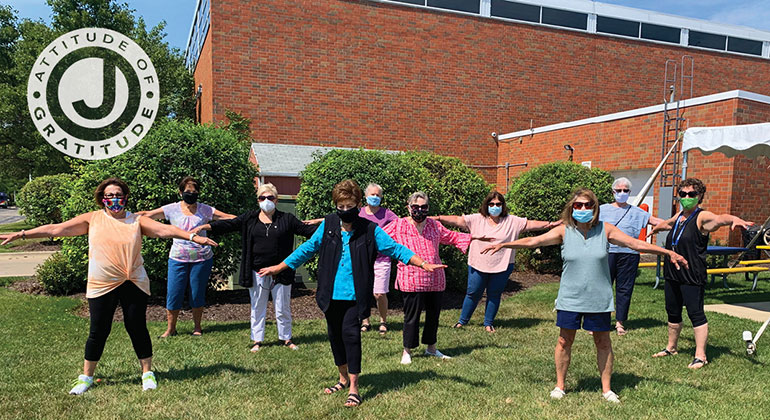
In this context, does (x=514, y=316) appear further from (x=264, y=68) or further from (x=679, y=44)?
(x=679, y=44)

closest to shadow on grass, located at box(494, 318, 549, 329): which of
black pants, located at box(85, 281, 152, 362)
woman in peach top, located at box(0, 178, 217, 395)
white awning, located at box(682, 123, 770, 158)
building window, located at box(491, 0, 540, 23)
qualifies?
white awning, located at box(682, 123, 770, 158)

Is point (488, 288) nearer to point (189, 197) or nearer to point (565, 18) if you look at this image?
point (189, 197)

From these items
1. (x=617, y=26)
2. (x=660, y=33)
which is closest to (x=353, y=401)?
(x=617, y=26)

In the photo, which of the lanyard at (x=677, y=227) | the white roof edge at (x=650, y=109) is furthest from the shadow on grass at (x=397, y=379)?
the white roof edge at (x=650, y=109)

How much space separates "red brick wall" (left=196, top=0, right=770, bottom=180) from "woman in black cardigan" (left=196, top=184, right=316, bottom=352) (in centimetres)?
1189

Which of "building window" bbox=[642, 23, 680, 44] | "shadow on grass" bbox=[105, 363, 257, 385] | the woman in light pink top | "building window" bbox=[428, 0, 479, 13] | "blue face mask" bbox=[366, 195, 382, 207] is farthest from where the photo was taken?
"building window" bbox=[642, 23, 680, 44]

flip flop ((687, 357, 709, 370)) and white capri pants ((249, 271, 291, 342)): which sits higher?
white capri pants ((249, 271, 291, 342))

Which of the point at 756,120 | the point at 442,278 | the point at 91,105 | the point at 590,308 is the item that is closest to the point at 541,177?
the point at 756,120

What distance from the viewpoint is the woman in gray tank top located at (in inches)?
153

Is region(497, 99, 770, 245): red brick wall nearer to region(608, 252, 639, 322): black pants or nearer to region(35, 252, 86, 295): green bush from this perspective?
region(608, 252, 639, 322): black pants

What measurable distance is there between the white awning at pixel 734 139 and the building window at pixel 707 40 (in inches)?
745

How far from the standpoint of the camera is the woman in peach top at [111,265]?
409cm

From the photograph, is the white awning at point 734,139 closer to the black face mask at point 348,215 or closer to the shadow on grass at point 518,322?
the shadow on grass at point 518,322

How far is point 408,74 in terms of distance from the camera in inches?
725
